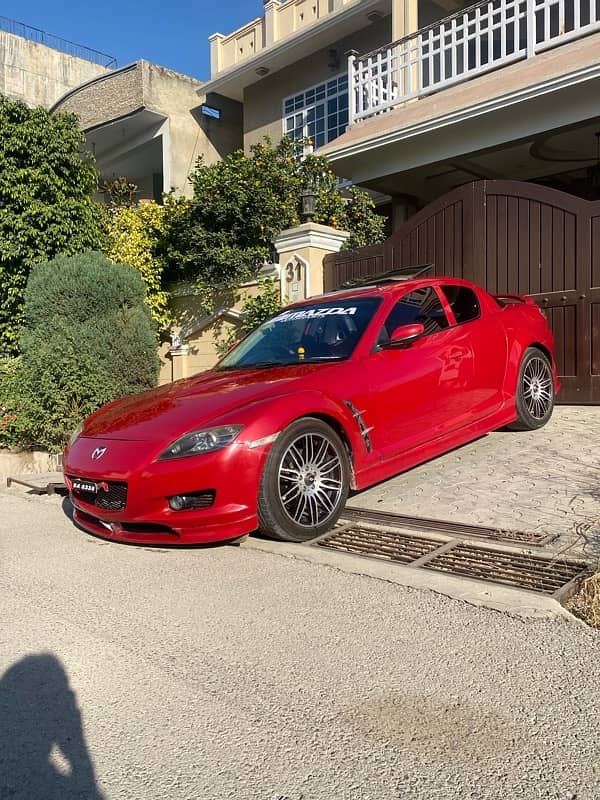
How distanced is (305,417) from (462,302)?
230cm

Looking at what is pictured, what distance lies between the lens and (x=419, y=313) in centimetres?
552

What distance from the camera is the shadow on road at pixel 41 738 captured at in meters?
2.04

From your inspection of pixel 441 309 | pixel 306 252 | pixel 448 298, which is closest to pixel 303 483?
pixel 441 309

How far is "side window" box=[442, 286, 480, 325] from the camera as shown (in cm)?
586

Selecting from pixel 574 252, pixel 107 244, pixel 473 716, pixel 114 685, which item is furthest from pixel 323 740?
pixel 107 244

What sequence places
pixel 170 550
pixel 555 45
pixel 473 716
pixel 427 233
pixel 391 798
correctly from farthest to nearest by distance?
pixel 555 45, pixel 427 233, pixel 170 550, pixel 473 716, pixel 391 798

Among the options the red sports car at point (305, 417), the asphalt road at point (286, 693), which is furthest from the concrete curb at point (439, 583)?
the red sports car at point (305, 417)

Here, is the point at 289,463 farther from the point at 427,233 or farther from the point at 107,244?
the point at 107,244

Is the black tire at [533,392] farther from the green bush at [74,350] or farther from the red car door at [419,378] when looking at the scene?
the green bush at [74,350]

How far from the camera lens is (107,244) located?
11.7 m

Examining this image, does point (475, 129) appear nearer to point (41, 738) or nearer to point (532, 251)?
point (532, 251)

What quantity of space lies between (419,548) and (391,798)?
2284mm

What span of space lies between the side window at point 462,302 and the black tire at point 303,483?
196 cm

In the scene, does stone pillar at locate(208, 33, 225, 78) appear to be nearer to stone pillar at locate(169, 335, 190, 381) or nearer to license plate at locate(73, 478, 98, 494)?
stone pillar at locate(169, 335, 190, 381)
